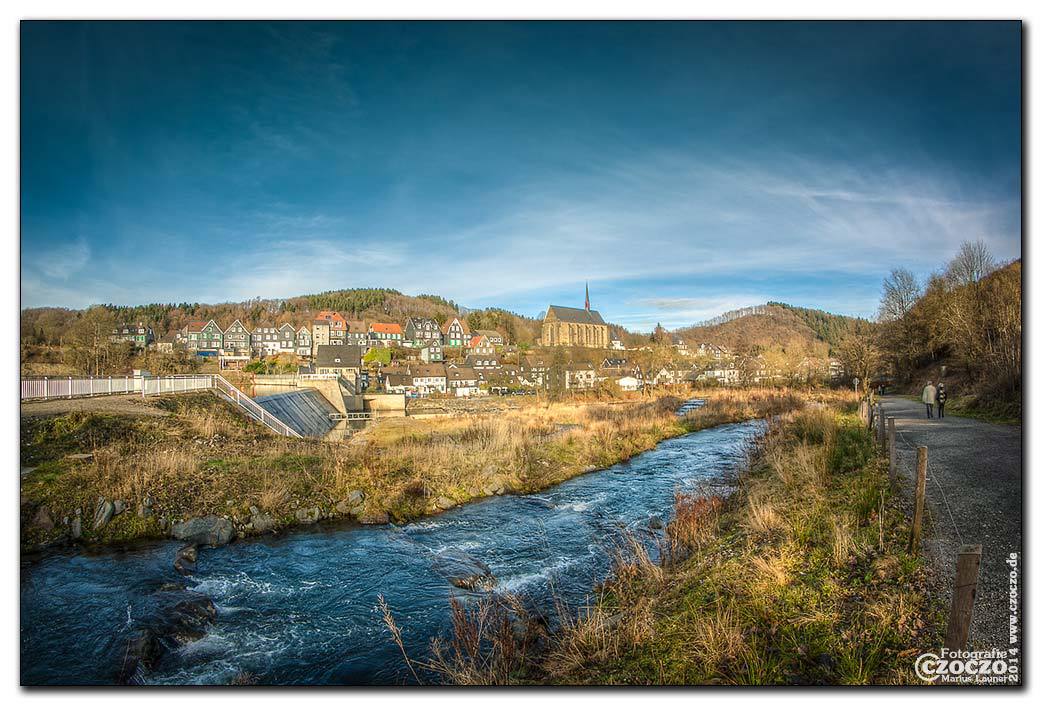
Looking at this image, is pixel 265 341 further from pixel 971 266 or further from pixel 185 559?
pixel 971 266

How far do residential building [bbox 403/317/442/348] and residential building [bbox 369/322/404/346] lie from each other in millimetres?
1513

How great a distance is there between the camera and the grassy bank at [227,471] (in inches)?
293

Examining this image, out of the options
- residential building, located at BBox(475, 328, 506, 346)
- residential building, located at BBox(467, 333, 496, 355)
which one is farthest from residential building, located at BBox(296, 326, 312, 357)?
residential building, located at BBox(475, 328, 506, 346)

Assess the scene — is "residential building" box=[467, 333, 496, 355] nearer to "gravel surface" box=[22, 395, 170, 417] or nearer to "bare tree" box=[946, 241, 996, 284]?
"gravel surface" box=[22, 395, 170, 417]

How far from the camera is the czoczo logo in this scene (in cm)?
311

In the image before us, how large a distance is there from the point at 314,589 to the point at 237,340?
2944 inches

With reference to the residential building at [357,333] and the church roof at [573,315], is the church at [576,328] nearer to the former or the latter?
the church roof at [573,315]

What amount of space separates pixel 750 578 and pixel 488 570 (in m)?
3.66

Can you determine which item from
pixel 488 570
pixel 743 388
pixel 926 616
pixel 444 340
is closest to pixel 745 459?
pixel 488 570

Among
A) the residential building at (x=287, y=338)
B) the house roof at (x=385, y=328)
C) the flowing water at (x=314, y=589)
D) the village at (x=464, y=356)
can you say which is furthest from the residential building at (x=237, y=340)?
the flowing water at (x=314, y=589)

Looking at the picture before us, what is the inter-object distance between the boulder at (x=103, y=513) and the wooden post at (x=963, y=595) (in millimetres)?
10307

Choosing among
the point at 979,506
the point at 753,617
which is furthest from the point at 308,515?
the point at 979,506

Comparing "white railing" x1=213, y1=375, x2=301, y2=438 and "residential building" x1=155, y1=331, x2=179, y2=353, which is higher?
"residential building" x1=155, y1=331, x2=179, y2=353

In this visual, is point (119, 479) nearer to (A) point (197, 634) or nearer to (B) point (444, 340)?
(A) point (197, 634)
